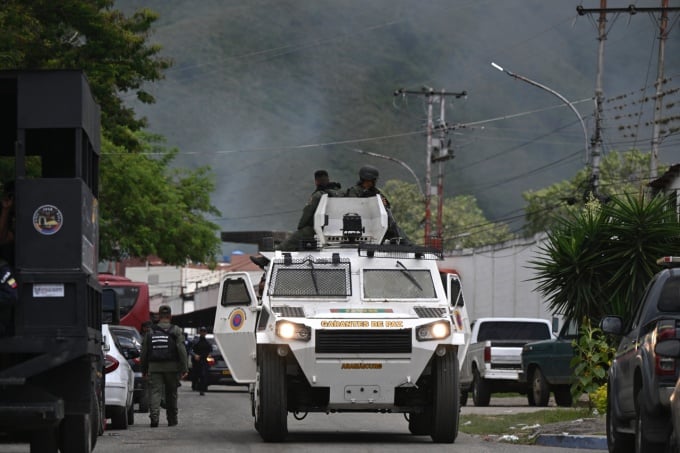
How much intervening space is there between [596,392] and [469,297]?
51.6m

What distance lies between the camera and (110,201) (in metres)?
55.8

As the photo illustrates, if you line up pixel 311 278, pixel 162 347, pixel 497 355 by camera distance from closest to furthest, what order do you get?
pixel 311 278
pixel 162 347
pixel 497 355

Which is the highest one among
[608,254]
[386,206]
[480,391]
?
[386,206]

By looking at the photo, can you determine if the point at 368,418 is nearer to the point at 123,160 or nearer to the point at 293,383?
the point at 293,383

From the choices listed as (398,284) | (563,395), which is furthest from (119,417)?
(563,395)

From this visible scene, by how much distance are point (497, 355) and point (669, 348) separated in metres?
19.8

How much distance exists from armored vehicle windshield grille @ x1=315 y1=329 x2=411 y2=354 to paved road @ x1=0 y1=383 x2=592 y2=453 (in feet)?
3.82

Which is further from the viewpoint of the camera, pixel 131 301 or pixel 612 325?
pixel 131 301

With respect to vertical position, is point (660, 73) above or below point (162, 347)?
above

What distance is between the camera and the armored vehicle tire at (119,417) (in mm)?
23281

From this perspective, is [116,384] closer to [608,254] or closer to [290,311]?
[290,311]

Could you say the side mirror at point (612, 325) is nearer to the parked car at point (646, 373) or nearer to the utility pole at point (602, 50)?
Result: the parked car at point (646, 373)

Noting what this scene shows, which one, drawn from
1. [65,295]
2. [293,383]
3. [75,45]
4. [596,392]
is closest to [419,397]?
[293,383]

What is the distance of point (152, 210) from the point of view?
5872 centimetres
